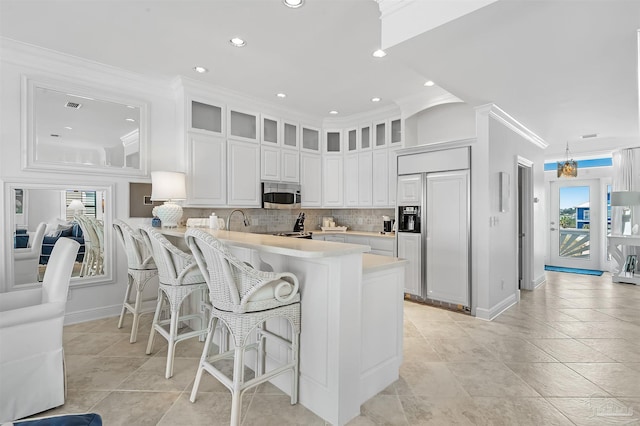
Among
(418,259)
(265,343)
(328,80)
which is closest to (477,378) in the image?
(265,343)

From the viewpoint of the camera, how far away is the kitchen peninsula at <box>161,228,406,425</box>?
Result: 1.84m

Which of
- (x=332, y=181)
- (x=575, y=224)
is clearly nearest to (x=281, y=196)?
(x=332, y=181)

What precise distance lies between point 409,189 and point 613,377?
2676 mm

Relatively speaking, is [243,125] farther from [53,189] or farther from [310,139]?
[53,189]

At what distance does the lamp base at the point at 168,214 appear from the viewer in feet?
11.5

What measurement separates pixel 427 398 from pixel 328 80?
3413mm

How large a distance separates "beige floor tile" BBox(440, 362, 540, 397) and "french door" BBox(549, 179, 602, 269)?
5.71 meters

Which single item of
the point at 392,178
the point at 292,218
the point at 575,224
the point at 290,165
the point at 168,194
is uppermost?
the point at 290,165

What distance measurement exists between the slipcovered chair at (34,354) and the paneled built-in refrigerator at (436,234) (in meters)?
3.62

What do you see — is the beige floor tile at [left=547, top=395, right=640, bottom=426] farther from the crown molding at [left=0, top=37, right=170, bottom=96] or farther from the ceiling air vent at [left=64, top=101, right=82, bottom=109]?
the ceiling air vent at [left=64, top=101, right=82, bottom=109]

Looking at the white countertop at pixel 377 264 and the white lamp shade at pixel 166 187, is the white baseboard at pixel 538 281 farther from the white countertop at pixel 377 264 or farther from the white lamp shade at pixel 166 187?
the white lamp shade at pixel 166 187

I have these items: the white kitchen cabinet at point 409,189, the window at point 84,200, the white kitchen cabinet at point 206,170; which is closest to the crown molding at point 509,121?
the white kitchen cabinet at point 409,189

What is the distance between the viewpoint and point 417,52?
97.7 inches

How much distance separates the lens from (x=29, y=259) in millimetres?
3295
